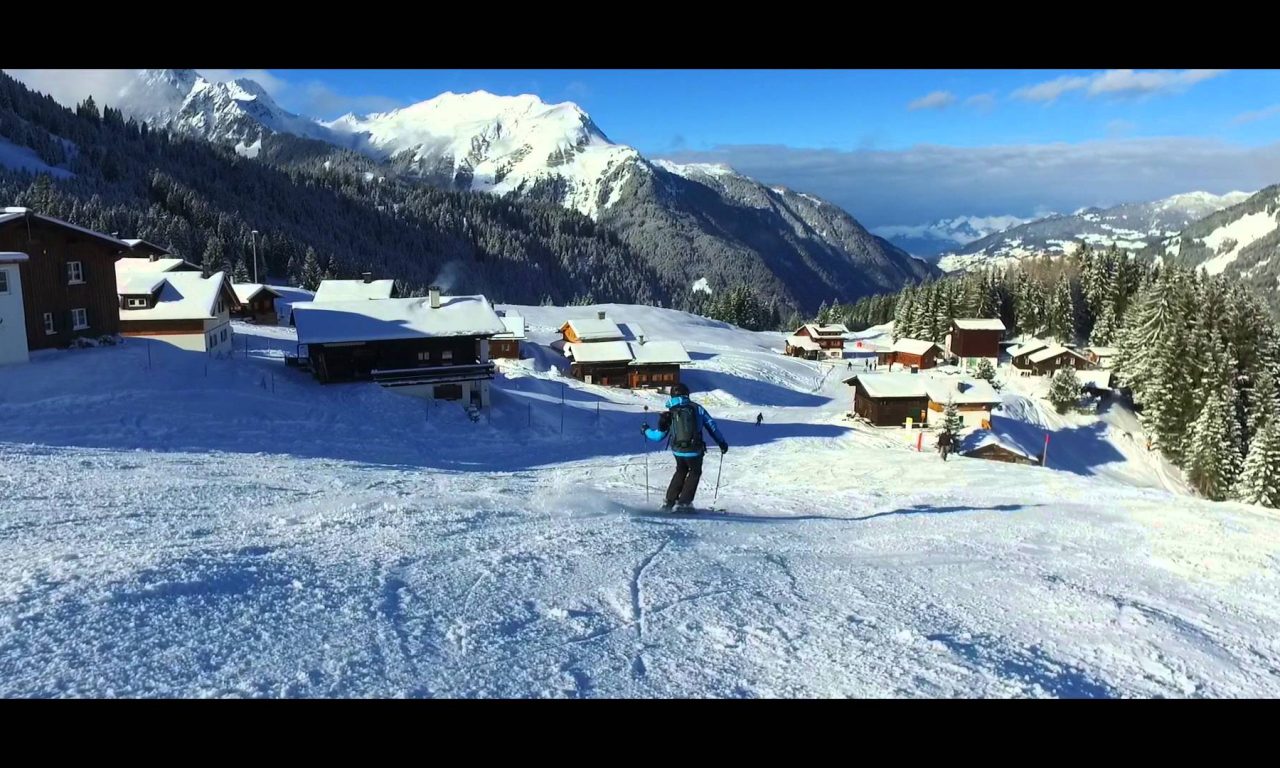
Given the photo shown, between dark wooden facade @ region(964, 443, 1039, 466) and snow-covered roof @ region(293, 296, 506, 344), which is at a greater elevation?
snow-covered roof @ region(293, 296, 506, 344)

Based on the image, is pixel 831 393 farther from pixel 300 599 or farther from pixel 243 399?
pixel 300 599

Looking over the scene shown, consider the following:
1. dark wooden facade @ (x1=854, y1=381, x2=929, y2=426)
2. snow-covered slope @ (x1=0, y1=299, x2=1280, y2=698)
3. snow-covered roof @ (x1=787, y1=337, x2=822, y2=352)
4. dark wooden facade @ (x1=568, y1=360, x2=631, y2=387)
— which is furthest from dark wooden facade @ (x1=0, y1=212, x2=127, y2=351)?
snow-covered roof @ (x1=787, y1=337, x2=822, y2=352)

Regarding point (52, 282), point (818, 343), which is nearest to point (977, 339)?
point (818, 343)

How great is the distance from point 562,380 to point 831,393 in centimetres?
2701

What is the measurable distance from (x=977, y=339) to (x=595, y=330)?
1741 inches

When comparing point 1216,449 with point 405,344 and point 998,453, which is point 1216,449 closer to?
point 998,453

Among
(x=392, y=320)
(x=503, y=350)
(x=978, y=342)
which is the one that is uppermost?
(x=392, y=320)

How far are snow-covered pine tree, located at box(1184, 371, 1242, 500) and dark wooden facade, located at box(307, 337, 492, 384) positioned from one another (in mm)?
42660

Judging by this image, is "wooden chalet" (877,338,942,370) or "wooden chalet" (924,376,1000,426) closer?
"wooden chalet" (924,376,1000,426)

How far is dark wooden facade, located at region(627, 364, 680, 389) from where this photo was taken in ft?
209

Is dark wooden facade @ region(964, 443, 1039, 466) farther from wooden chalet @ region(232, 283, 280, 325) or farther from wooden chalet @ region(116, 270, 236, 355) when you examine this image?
wooden chalet @ region(232, 283, 280, 325)

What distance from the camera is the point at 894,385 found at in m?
53.5

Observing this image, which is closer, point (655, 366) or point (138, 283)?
point (138, 283)
